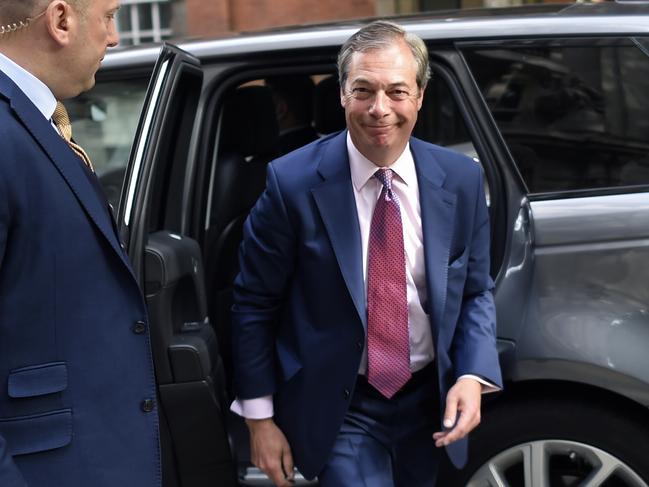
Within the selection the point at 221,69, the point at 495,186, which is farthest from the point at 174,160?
the point at 495,186

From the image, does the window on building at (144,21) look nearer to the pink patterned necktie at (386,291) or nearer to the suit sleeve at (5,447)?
the pink patterned necktie at (386,291)

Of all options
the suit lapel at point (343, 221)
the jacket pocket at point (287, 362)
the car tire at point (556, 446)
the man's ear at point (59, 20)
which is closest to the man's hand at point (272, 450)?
the jacket pocket at point (287, 362)

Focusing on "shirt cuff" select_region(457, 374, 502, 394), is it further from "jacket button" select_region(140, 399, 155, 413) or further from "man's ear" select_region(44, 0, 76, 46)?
"man's ear" select_region(44, 0, 76, 46)

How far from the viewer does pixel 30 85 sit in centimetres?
182

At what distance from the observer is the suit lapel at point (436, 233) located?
7.95ft

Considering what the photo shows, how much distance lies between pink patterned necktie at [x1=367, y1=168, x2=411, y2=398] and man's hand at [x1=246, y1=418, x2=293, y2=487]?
0.29m

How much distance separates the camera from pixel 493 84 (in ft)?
9.64

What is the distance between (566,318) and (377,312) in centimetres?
62

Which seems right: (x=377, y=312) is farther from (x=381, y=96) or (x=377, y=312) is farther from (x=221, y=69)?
(x=221, y=69)

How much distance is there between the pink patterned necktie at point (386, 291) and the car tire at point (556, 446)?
1.78 feet

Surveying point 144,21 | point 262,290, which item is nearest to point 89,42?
point 262,290

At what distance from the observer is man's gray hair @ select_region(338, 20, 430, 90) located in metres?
2.34

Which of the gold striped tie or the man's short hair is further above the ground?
the man's short hair

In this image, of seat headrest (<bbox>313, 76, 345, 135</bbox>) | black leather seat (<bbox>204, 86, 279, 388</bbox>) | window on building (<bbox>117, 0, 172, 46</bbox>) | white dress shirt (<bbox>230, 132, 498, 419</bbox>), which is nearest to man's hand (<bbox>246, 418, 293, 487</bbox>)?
white dress shirt (<bbox>230, 132, 498, 419</bbox>)
